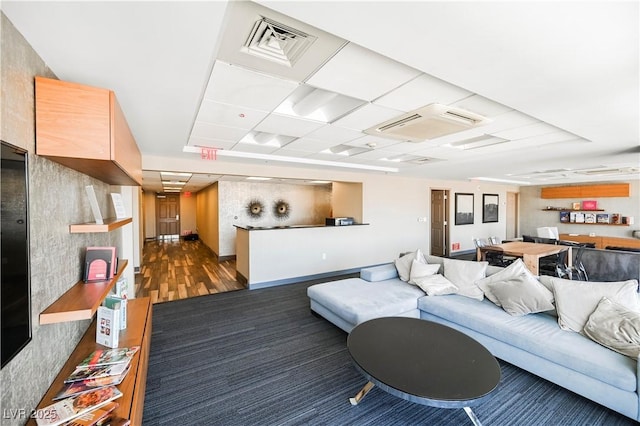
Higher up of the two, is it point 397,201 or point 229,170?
point 229,170

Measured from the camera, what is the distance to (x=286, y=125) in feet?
9.63

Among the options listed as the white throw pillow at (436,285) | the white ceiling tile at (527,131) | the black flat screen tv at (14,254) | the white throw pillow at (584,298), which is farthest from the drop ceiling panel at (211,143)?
the white throw pillow at (584,298)

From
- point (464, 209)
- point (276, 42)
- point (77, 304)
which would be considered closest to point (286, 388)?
point (77, 304)

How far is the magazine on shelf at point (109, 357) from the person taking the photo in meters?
1.69

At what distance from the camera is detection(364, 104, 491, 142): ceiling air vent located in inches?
96.0

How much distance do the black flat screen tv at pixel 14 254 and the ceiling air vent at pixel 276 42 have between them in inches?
46.9

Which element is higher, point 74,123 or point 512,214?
point 74,123

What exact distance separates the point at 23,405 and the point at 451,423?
2.41 meters

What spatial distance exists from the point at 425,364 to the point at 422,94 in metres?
2.03

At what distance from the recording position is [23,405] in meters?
1.16

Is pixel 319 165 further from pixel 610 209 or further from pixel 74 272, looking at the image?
Result: pixel 610 209

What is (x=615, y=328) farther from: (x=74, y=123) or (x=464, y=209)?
(x=464, y=209)

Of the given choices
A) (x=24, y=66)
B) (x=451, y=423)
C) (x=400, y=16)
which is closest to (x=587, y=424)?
(x=451, y=423)

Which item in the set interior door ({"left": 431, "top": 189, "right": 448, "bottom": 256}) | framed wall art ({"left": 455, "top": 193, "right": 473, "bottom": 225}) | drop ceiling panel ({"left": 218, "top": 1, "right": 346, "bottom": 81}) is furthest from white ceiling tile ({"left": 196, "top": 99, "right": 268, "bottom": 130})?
framed wall art ({"left": 455, "top": 193, "right": 473, "bottom": 225})
